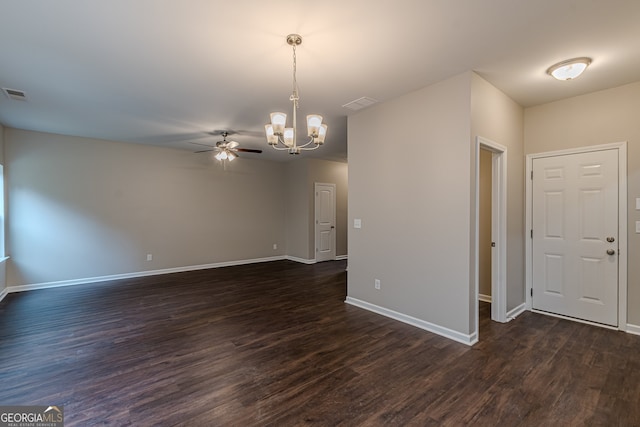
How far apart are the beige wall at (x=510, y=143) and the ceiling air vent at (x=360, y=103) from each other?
1212 millimetres

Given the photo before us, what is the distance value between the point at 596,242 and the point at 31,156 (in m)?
8.73

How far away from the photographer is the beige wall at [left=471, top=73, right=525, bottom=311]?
3152 mm

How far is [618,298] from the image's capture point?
332 cm

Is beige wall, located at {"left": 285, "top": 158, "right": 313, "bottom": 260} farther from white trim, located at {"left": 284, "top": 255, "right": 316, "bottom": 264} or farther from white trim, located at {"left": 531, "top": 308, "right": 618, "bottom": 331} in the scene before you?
white trim, located at {"left": 531, "top": 308, "right": 618, "bottom": 331}

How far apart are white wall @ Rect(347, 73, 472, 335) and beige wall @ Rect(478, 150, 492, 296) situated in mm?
1479

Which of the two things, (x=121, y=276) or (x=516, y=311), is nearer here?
(x=516, y=311)

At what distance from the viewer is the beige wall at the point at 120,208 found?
16.8ft

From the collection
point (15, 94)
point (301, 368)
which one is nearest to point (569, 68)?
point (301, 368)

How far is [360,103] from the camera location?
12.6 ft

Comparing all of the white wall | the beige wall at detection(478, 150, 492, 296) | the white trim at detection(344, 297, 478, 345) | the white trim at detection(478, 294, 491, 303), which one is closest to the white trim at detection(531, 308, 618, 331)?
the white trim at detection(478, 294, 491, 303)

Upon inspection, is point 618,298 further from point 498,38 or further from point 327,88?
point 327,88

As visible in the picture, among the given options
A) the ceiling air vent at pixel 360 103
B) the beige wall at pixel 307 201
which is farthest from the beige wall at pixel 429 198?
the beige wall at pixel 307 201

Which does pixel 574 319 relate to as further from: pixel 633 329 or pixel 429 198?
pixel 429 198

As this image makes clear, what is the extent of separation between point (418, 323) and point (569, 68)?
307 cm
